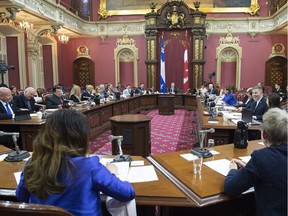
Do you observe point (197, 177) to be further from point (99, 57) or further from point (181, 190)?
point (99, 57)

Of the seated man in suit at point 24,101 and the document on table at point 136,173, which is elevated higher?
the seated man in suit at point 24,101

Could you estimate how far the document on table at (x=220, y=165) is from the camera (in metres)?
1.97

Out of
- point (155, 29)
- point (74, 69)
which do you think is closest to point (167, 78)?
point (155, 29)

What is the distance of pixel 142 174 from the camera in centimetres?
195

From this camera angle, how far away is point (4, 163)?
2254mm

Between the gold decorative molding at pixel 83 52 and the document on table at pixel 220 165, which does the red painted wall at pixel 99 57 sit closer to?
the gold decorative molding at pixel 83 52

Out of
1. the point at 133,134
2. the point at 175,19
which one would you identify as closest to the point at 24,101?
the point at 133,134

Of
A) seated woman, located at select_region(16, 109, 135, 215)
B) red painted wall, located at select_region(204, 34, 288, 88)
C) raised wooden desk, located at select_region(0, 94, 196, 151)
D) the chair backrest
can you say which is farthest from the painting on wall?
the chair backrest

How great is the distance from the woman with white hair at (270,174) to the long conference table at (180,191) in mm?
181

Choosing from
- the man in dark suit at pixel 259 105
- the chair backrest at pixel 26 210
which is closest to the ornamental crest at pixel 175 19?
the man in dark suit at pixel 259 105

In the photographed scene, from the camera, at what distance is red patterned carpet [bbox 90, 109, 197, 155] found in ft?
18.1

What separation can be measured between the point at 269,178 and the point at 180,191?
51 centimetres

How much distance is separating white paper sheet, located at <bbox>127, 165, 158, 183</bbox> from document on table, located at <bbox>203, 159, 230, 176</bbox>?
439mm

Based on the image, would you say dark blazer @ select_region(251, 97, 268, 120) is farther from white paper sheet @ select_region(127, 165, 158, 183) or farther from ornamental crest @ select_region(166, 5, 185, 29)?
ornamental crest @ select_region(166, 5, 185, 29)
